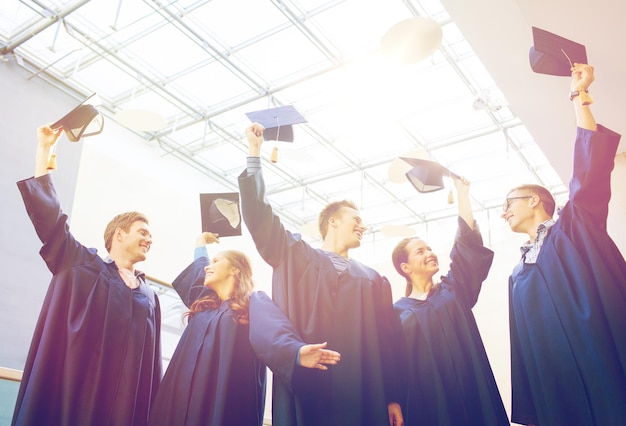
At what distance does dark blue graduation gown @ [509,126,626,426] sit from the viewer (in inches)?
81.1

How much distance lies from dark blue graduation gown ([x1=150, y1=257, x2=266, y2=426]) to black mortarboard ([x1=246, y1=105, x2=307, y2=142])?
0.83 m

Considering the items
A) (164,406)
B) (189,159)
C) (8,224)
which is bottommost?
(164,406)

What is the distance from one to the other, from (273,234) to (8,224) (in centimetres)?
566

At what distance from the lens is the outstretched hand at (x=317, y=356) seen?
6.41 ft

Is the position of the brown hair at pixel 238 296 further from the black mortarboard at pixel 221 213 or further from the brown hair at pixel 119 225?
the brown hair at pixel 119 225

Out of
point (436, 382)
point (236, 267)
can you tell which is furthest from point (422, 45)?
point (436, 382)

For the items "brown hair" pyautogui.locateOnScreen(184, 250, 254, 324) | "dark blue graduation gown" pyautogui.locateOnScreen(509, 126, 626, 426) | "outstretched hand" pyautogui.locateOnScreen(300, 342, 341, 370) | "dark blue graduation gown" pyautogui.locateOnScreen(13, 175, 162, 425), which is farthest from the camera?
"brown hair" pyautogui.locateOnScreen(184, 250, 254, 324)

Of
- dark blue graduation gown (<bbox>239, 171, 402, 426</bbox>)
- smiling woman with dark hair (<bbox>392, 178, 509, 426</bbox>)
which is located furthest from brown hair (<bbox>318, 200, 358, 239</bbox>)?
smiling woman with dark hair (<bbox>392, 178, 509, 426</bbox>)

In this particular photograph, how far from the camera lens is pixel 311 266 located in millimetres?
2447

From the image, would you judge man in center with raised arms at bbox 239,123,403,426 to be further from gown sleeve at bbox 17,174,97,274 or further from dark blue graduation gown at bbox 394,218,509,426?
gown sleeve at bbox 17,174,97,274

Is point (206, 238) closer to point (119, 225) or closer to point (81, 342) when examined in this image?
point (119, 225)

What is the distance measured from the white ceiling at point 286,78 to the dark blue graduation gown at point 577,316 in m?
4.00

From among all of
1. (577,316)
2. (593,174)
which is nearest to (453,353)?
(577,316)

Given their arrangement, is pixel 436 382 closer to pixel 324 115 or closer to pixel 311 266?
pixel 311 266
